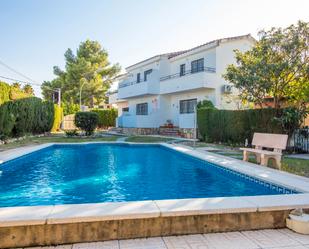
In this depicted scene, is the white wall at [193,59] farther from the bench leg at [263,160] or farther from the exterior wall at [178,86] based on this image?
the bench leg at [263,160]

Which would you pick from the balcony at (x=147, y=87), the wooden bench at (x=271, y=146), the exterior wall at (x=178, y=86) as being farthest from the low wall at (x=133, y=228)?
the balcony at (x=147, y=87)

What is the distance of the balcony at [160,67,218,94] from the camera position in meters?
21.5

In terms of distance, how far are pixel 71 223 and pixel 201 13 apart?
16.4 metres

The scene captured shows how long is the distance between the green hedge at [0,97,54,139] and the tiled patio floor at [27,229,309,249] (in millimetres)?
15481

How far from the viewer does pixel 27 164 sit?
37.7 feet

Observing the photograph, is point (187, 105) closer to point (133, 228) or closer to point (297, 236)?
point (297, 236)

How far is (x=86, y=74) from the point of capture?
1697 inches

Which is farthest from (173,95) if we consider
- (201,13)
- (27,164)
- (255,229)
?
(255,229)

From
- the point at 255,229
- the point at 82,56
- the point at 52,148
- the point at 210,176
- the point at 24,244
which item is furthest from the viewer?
the point at 82,56

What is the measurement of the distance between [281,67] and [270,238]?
11266mm

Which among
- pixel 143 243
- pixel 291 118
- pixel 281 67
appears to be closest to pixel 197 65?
pixel 281 67

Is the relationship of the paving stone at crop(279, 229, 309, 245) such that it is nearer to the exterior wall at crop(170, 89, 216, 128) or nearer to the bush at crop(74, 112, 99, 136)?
the exterior wall at crop(170, 89, 216, 128)

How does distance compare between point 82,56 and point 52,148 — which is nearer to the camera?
point 52,148

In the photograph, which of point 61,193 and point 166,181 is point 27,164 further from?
point 166,181
